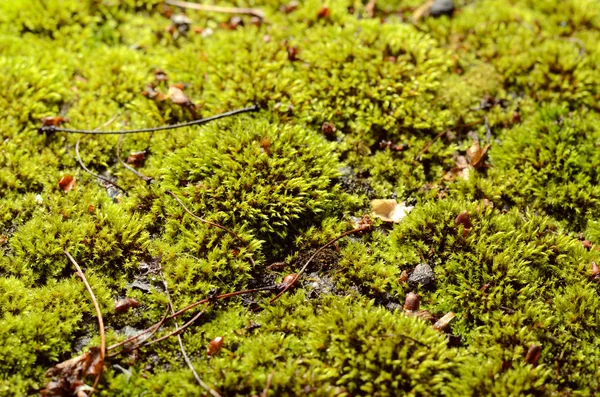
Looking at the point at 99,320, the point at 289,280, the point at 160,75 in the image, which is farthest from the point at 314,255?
the point at 160,75

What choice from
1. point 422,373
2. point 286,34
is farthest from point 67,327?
point 286,34

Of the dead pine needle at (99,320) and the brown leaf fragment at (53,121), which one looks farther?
the brown leaf fragment at (53,121)

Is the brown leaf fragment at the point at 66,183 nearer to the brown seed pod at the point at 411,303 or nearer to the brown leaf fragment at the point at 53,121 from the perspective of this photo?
the brown leaf fragment at the point at 53,121

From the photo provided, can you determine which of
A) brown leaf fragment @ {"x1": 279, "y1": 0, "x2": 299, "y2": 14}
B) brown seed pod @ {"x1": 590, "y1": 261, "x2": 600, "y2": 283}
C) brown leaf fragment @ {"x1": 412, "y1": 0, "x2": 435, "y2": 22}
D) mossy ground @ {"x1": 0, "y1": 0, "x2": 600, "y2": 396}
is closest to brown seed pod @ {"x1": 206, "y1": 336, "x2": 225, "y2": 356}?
mossy ground @ {"x1": 0, "y1": 0, "x2": 600, "y2": 396}

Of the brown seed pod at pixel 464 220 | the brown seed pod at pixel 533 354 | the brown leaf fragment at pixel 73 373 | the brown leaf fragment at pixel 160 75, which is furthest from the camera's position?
the brown leaf fragment at pixel 160 75

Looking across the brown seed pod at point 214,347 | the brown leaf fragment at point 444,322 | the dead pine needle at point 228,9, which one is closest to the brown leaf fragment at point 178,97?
the dead pine needle at point 228,9

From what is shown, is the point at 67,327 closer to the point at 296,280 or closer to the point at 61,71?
the point at 296,280
